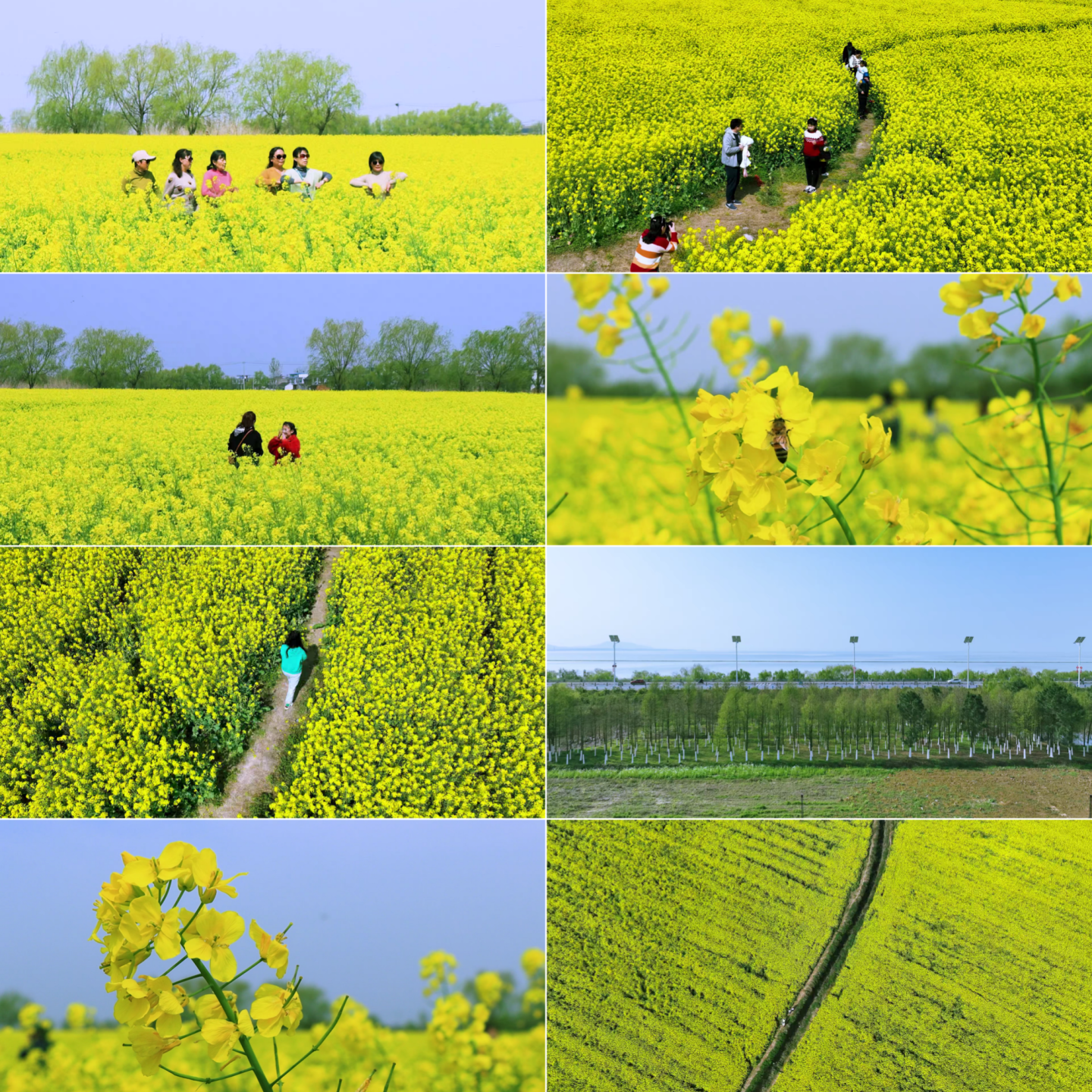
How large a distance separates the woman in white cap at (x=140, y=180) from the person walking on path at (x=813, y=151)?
528 cm

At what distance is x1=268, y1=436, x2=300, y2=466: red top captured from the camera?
22.0 ft

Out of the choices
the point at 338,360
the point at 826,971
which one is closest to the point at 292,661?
the point at 338,360

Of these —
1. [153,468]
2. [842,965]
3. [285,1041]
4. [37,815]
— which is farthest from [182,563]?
[842,965]

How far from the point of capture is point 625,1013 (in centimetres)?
506

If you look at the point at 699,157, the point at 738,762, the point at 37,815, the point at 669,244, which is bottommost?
the point at 37,815

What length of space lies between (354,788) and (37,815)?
187 cm

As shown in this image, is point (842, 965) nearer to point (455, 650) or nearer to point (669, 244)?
point (455, 650)

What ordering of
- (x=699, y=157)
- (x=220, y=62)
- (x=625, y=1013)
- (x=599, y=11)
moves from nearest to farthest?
(x=625, y=1013) → (x=699, y=157) → (x=599, y=11) → (x=220, y=62)

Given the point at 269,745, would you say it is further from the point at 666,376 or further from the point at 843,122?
the point at 843,122

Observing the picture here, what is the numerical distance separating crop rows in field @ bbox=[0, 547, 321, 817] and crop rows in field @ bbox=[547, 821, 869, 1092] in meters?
2.23

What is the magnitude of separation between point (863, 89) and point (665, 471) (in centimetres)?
540

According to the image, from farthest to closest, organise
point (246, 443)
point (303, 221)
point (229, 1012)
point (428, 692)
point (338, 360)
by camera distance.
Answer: point (338, 360) → point (303, 221) → point (246, 443) → point (428, 692) → point (229, 1012)

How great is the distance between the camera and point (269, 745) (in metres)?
5.58

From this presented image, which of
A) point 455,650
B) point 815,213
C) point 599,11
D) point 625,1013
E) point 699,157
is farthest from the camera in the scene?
point 599,11
